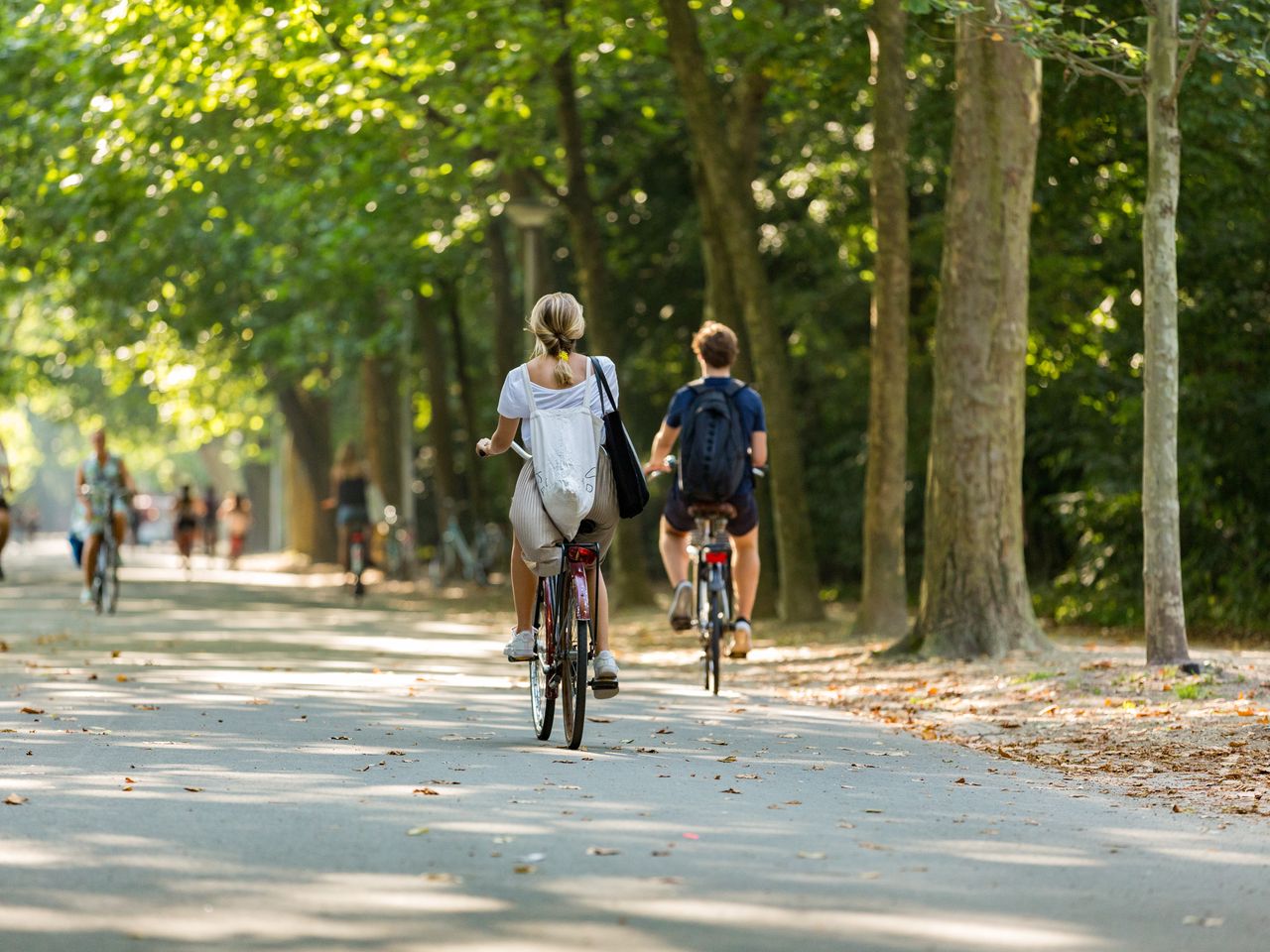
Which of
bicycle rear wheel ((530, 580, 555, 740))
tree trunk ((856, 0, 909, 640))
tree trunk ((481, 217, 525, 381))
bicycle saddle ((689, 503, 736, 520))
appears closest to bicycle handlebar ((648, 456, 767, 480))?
bicycle saddle ((689, 503, 736, 520))

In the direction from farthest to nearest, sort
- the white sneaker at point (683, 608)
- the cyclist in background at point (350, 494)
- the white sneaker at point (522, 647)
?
the cyclist in background at point (350, 494) → the white sneaker at point (683, 608) → the white sneaker at point (522, 647)

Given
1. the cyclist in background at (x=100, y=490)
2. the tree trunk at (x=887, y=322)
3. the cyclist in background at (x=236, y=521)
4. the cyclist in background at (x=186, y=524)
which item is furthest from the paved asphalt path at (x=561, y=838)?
the cyclist in background at (x=236, y=521)

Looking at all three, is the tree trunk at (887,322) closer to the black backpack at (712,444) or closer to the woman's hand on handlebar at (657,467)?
the black backpack at (712,444)

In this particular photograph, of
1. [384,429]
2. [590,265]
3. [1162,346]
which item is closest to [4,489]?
[590,265]

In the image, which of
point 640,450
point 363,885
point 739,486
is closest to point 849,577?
point 640,450

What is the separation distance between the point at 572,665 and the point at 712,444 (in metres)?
3.10

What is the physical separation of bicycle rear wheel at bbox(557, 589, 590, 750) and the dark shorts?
3.15 metres

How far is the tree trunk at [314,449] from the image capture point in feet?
137

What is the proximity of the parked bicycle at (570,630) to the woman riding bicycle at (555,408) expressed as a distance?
60mm

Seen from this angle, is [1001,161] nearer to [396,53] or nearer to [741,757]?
[741,757]

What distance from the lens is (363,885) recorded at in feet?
18.9

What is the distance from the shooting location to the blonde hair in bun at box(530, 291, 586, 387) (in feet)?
29.6

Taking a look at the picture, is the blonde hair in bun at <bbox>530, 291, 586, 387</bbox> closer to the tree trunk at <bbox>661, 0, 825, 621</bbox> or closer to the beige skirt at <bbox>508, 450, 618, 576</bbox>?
the beige skirt at <bbox>508, 450, 618, 576</bbox>

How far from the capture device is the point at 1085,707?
1147cm
